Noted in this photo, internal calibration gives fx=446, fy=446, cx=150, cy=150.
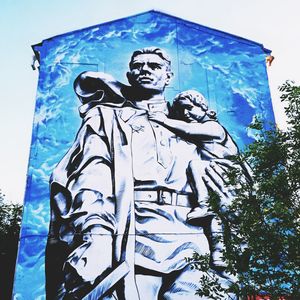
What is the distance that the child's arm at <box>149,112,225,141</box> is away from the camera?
51.6 feet

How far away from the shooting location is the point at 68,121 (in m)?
15.5

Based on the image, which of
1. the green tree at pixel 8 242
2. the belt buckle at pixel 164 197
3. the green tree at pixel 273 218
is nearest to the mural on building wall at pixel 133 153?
the belt buckle at pixel 164 197

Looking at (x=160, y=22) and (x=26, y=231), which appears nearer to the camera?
(x=26, y=231)

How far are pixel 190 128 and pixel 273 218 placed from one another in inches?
309

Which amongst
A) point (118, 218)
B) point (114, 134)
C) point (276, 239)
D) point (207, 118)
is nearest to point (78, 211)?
point (118, 218)

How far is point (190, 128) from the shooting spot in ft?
52.0

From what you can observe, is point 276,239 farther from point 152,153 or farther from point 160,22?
point 160,22

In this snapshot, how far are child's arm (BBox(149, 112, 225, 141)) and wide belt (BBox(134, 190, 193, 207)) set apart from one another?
7.66ft

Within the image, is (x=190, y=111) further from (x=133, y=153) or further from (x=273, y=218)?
(x=273, y=218)

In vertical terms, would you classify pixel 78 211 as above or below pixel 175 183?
below

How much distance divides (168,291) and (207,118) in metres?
6.37

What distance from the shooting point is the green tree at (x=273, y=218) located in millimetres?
8047

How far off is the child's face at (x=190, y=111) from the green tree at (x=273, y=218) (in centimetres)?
696

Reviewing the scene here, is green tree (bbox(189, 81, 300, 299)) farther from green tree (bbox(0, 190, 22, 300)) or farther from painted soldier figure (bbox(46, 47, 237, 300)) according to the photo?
green tree (bbox(0, 190, 22, 300))
